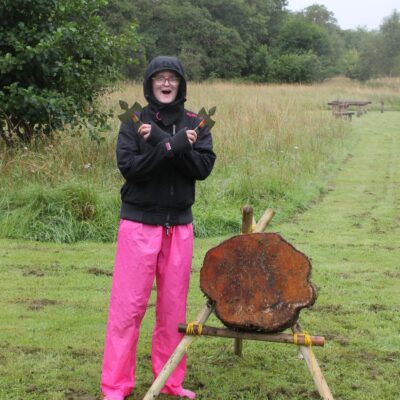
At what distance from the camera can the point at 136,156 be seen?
11.7ft

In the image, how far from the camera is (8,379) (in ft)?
13.8

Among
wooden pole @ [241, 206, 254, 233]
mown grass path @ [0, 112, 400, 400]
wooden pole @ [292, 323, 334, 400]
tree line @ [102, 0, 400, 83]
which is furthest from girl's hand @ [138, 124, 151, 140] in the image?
tree line @ [102, 0, 400, 83]

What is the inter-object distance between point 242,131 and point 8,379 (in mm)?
9597

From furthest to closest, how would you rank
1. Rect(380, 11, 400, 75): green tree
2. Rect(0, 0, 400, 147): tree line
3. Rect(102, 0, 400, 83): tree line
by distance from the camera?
Rect(380, 11, 400, 75): green tree, Rect(102, 0, 400, 83): tree line, Rect(0, 0, 400, 147): tree line

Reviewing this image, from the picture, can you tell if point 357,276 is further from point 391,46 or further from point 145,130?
point 391,46

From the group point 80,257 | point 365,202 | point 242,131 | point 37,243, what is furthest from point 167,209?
point 242,131

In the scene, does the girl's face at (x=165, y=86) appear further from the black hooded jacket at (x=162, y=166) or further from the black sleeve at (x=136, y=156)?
the black sleeve at (x=136, y=156)

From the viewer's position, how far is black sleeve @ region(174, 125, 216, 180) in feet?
11.7

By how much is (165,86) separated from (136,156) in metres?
0.40

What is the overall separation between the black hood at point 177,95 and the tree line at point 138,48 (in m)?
5.73

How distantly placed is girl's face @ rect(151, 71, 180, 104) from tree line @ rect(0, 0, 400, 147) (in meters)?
5.75

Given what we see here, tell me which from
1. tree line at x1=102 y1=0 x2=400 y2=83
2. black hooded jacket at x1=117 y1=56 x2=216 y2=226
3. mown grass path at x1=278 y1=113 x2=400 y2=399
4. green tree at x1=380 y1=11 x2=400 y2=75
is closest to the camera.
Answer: black hooded jacket at x1=117 y1=56 x2=216 y2=226

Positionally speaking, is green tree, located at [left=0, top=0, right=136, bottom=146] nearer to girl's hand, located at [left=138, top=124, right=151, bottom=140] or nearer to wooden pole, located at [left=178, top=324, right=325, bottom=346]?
girl's hand, located at [left=138, top=124, right=151, bottom=140]

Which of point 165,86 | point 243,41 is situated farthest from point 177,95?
point 243,41
